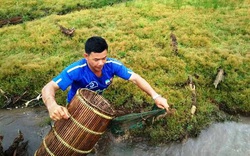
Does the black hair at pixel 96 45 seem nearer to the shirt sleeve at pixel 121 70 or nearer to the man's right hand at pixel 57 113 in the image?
the shirt sleeve at pixel 121 70

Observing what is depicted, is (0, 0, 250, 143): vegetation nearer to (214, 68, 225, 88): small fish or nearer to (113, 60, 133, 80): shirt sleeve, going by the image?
(214, 68, 225, 88): small fish

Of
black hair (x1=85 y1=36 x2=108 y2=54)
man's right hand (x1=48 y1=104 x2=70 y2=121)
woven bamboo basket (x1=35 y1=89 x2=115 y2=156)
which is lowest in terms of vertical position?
woven bamboo basket (x1=35 y1=89 x2=115 y2=156)

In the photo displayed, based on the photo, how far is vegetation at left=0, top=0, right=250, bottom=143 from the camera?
5797mm

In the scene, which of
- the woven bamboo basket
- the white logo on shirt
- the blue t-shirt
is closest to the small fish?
the blue t-shirt

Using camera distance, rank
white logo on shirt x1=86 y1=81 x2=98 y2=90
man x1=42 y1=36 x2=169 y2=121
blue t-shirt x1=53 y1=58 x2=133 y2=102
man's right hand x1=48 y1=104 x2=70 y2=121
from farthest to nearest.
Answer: white logo on shirt x1=86 y1=81 x2=98 y2=90
blue t-shirt x1=53 y1=58 x2=133 y2=102
man x1=42 y1=36 x2=169 y2=121
man's right hand x1=48 y1=104 x2=70 y2=121

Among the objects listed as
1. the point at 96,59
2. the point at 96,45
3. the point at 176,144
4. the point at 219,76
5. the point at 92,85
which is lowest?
the point at 176,144

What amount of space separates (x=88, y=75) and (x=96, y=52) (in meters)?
0.41

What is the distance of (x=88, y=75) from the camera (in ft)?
13.3

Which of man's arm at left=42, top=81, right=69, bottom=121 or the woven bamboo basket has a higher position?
man's arm at left=42, top=81, right=69, bottom=121

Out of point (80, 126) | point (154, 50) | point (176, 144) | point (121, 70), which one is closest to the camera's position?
point (80, 126)

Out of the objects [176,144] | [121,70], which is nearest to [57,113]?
[121,70]

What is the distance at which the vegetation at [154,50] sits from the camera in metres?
5.80

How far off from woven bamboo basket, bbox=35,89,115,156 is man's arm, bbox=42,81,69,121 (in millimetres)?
169

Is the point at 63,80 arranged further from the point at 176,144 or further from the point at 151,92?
the point at 176,144
